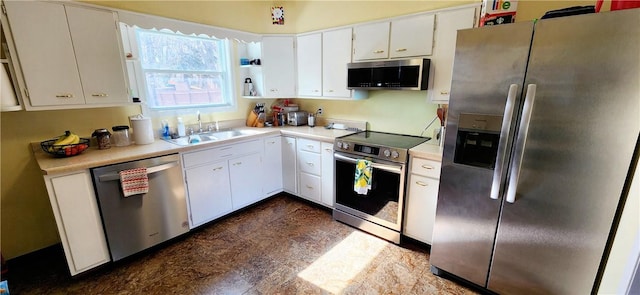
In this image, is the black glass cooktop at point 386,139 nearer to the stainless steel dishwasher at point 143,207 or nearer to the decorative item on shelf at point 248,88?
the decorative item on shelf at point 248,88

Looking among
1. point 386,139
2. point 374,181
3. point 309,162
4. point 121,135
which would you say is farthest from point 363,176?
point 121,135

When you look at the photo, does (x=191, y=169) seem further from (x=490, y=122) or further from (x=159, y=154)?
(x=490, y=122)

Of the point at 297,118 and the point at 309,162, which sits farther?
the point at 297,118

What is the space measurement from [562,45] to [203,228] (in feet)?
10.3

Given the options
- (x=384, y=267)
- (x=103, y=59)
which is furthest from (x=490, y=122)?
(x=103, y=59)

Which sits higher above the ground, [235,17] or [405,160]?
[235,17]

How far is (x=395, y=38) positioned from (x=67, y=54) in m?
2.70

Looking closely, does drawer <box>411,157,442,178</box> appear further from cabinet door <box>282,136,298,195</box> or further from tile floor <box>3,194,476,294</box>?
cabinet door <box>282,136,298,195</box>

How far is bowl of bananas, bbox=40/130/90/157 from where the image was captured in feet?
6.55

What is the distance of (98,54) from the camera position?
7.09ft

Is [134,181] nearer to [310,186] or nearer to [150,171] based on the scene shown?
[150,171]

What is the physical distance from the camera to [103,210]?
6.66 feet

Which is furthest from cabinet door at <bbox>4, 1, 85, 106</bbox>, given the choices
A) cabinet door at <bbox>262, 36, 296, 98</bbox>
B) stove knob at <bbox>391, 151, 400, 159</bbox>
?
stove knob at <bbox>391, 151, 400, 159</bbox>

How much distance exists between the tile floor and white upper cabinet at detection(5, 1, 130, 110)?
1349 mm
